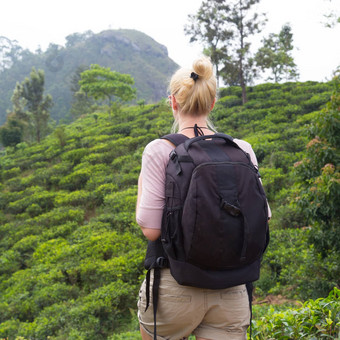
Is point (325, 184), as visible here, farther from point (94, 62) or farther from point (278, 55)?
point (94, 62)

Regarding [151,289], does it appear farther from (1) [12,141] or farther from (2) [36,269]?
(1) [12,141]

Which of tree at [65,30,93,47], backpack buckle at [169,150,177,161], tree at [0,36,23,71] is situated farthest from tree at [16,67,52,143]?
tree at [65,30,93,47]

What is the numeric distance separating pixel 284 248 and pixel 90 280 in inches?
129

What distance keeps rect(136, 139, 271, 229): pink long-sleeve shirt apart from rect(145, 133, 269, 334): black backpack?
39 mm

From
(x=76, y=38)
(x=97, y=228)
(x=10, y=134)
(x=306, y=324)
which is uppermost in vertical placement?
(x=76, y=38)

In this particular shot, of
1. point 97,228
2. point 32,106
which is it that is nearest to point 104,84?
point 32,106

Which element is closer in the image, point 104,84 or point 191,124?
point 191,124

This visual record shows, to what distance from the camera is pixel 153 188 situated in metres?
1.17

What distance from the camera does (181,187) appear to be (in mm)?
1103

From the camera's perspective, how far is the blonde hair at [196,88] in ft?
4.06

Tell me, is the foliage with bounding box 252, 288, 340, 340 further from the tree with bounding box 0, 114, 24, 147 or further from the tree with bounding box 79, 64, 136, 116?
the tree with bounding box 79, 64, 136, 116

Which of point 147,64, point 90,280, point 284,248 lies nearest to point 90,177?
point 90,280

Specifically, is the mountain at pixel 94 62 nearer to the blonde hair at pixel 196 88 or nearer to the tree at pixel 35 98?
the tree at pixel 35 98

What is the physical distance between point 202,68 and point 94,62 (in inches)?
3244
